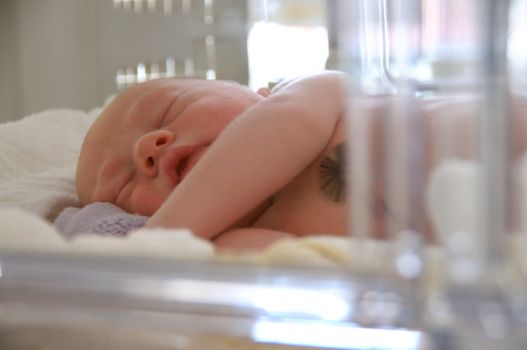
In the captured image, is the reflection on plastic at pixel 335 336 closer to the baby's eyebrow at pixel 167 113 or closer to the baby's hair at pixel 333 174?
the baby's hair at pixel 333 174

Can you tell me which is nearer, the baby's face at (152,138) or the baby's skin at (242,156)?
the baby's skin at (242,156)

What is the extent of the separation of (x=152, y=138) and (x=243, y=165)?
7.1 inches

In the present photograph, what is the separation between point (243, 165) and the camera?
0.54 meters

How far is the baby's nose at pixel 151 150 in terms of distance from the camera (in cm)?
70

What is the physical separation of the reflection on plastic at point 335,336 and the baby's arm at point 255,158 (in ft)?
0.54

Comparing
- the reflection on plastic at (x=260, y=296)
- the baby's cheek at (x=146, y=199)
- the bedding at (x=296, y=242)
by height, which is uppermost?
the bedding at (x=296, y=242)

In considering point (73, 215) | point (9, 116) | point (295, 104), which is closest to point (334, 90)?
point (295, 104)

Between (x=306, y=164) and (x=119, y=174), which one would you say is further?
(x=119, y=174)

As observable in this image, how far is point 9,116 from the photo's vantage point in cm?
85

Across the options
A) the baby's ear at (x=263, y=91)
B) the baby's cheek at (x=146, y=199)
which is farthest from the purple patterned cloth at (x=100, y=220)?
the baby's ear at (x=263, y=91)

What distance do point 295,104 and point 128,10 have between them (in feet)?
0.93

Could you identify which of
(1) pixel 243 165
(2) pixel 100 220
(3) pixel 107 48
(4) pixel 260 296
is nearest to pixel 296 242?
(4) pixel 260 296

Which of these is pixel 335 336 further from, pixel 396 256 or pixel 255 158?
pixel 255 158

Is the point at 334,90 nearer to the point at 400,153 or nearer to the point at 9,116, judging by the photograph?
the point at 400,153
